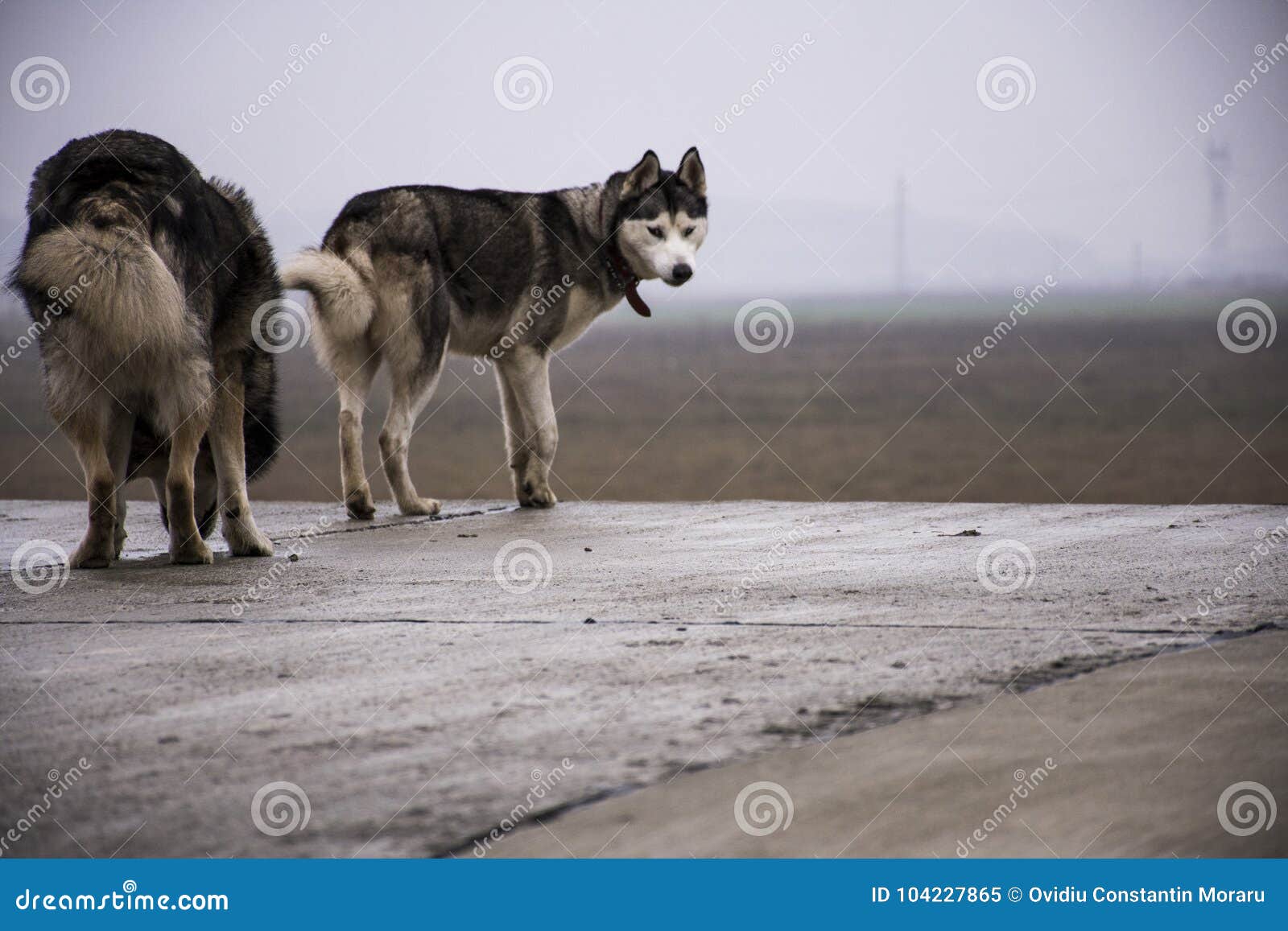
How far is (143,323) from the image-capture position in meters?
4.31

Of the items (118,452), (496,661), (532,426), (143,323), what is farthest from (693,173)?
(496,661)

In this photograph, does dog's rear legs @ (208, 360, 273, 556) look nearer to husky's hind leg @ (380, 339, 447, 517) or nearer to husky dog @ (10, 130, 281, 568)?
husky dog @ (10, 130, 281, 568)

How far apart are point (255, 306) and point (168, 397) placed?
0.95 m

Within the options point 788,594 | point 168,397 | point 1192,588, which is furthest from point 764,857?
point 168,397

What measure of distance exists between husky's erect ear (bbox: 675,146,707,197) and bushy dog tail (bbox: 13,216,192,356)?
447 cm

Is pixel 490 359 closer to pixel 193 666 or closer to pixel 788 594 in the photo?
pixel 788 594

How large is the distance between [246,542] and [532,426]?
271 cm

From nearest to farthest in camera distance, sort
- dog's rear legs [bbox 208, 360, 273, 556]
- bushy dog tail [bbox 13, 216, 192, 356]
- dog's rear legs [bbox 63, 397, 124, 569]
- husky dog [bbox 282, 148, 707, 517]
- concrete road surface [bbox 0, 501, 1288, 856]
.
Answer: concrete road surface [bbox 0, 501, 1288, 856], bushy dog tail [bbox 13, 216, 192, 356], dog's rear legs [bbox 63, 397, 124, 569], dog's rear legs [bbox 208, 360, 273, 556], husky dog [bbox 282, 148, 707, 517]

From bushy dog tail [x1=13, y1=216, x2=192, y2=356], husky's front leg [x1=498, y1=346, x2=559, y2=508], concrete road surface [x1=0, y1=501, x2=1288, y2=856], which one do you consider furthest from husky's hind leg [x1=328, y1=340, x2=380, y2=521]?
bushy dog tail [x1=13, y1=216, x2=192, y2=356]

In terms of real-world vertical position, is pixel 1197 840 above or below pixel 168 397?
below

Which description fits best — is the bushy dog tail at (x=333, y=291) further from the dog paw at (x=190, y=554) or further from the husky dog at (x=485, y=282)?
the dog paw at (x=190, y=554)

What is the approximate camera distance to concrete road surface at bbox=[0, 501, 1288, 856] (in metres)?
2.01

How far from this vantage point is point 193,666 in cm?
298

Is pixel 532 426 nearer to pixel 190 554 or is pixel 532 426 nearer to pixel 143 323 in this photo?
pixel 190 554
